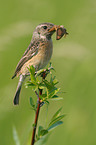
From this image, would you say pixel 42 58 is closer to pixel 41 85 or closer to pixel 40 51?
pixel 40 51

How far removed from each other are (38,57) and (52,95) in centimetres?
121

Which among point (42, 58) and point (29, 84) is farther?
point (42, 58)

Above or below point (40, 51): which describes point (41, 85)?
below

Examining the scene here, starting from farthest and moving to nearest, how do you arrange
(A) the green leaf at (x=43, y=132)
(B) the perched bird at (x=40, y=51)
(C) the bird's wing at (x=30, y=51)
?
(B) the perched bird at (x=40, y=51) < (C) the bird's wing at (x=30, y=51) < (A) the green leaf at (x=43, y=132)

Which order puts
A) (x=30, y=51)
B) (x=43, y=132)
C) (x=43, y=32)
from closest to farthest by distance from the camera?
(x=43, y=132), (x=30, y=51), (x=43, y=32)

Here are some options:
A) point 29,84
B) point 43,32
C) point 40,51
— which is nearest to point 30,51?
point 40,51

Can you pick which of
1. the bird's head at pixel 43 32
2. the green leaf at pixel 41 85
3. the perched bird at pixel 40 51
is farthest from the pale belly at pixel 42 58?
the green leaf at pixel 41 85

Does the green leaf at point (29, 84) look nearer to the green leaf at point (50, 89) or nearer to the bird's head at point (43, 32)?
the green leaf at point (50, 89)

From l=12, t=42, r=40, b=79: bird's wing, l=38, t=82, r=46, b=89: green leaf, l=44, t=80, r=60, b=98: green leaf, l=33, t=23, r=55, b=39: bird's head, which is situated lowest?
l=44, t=80, r=60, b=98: green leaf

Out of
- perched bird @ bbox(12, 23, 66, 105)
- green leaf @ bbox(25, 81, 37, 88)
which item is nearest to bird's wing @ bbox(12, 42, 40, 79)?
perched bird @ bbox(12, 23, 66, 105)

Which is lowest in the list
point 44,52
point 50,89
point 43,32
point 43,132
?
point 43,132

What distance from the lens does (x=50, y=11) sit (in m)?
3.10

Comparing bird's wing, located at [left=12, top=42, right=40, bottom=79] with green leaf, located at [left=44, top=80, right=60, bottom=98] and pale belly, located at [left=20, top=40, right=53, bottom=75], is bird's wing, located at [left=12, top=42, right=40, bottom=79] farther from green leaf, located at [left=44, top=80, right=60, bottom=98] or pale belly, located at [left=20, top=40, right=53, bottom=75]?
green leaf, located at [left=44, top=80, right=60, bottom=98]

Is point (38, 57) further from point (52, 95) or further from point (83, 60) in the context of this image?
point (52, 95)
